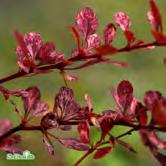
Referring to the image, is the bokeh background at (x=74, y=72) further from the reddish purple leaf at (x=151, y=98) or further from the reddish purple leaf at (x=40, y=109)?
the reddish purple leaf at (x=151, y=98)

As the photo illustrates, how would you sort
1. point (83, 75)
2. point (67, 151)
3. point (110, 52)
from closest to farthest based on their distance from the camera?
point (110, 52) → point (67, 151) → point (83, 75)

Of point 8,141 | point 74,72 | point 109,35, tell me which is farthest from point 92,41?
point 74,72

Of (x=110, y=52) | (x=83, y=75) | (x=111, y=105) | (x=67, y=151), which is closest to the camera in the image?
(x=110, y=52)

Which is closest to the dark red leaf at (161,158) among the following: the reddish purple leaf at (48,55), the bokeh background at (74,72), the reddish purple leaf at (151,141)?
the reddish purple leaf at (151,141)

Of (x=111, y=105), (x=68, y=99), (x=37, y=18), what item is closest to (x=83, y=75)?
(x=111, y=105)

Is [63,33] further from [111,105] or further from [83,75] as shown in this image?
[111,105]

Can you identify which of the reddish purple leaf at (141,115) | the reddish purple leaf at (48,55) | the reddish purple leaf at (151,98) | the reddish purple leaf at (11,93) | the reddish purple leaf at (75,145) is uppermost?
the reddish purple leaf at (48,55)
